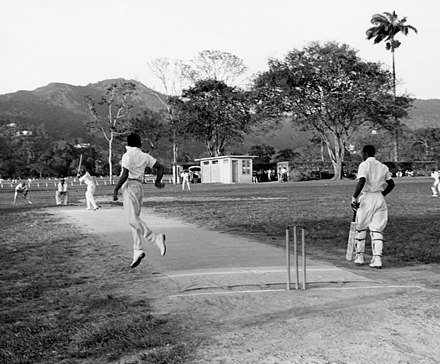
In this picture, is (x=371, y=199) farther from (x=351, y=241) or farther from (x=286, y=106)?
(x=286, y=106)

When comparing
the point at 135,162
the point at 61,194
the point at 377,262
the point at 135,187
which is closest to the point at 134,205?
the point at 135,187

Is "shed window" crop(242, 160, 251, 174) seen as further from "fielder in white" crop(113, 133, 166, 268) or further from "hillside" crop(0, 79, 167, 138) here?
"hillside" crop(0, 79, 167, 138)

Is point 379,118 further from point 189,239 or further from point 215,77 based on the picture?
point 189,239

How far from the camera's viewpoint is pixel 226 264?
7.64 meters

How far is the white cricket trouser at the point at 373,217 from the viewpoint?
7543 millimetres

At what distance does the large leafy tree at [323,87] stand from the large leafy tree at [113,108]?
672 inches

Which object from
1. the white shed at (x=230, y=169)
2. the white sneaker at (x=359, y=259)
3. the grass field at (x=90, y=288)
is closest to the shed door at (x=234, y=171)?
the white shed at (x=230, y=169)

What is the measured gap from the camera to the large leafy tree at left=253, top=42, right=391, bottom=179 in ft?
160

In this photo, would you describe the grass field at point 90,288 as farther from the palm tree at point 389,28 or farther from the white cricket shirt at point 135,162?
the palm tree at point 389,28

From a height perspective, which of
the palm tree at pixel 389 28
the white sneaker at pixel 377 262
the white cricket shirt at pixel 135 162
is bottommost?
the white sneaker at pixel 377 262

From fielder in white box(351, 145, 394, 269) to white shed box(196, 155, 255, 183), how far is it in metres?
51.0

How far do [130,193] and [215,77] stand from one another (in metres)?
55.7

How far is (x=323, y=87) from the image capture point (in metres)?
50.4

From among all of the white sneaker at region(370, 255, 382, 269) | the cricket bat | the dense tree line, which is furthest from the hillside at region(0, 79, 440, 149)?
the white sneaker at region(370, 255, 382, 269)
